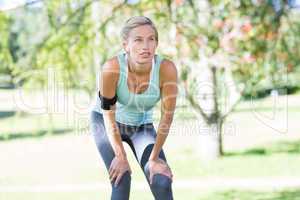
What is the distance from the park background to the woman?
8.45 feet

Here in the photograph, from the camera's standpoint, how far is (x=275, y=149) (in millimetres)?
12703

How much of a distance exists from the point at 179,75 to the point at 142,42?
764 cm

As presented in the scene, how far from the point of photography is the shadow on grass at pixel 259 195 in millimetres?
7012

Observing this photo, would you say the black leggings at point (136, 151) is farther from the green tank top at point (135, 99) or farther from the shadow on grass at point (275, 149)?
the shadow on grass at point (275, 149)

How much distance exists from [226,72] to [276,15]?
3822 mm

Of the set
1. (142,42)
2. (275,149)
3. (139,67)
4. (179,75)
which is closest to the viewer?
(142,42)

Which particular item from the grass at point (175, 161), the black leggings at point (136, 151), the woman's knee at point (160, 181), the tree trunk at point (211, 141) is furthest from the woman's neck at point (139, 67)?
the tree trunk at point (211, 141)

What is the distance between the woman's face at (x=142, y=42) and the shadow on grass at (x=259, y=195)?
4.89 meters

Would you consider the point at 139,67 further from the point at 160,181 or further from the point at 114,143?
the point at 160,181

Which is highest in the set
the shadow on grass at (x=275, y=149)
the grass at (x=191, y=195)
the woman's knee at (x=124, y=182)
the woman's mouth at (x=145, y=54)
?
Answer: the woman's mouth at (x=145, y=54)

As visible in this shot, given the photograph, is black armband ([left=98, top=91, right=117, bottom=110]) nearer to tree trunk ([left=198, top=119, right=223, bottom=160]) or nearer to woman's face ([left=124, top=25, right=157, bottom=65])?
woman's face ([left=124, top=25, right=157, bottom=65])

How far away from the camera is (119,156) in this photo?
2867 millimetres

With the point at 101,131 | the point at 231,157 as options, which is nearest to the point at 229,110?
the point at 231,157

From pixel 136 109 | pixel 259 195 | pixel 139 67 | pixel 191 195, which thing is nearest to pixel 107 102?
pixel 136 109
